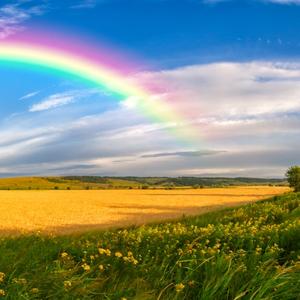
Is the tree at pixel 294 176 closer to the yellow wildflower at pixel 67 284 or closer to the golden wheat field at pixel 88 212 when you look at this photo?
the golden wheat field at pixel 88 212

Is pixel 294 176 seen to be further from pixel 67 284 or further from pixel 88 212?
pixel 67 284

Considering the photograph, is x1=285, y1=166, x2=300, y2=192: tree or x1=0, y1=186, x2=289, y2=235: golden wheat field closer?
x1=0, y1=186, x2=289, y2=235: golden wheat field

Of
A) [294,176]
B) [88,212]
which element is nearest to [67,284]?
[88,212]

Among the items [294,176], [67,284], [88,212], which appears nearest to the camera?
[67,284]

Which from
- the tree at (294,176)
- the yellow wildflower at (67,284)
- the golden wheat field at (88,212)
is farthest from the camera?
the tree at (294,176)

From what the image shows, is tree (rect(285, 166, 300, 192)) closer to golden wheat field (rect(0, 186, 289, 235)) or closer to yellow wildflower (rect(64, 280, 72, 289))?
golden wheat field (rect(0, 186, 289, 235))

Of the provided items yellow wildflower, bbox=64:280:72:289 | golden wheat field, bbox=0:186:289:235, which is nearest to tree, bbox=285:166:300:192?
golden wheat field, bbox=0:186:289:235

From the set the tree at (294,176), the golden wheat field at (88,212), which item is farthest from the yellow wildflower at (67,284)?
the tree at (294,176)

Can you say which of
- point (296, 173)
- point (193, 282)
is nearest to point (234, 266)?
point (193, 282)

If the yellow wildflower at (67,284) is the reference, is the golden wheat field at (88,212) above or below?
below

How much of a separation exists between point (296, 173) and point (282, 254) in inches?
3560

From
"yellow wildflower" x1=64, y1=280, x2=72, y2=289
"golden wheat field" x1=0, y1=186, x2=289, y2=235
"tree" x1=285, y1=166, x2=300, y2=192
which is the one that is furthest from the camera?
"tree" x1=285, y1=166, x2=300, y2=192

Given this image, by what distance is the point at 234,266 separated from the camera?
6.59 metres

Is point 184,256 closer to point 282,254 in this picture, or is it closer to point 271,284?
point 271,284
